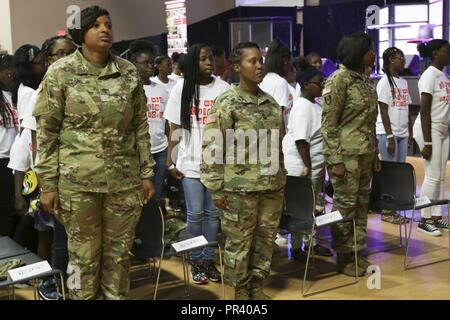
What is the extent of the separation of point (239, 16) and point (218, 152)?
33.5ft

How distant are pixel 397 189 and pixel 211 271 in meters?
1.47

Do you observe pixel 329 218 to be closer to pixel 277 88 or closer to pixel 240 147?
pixel 240 147

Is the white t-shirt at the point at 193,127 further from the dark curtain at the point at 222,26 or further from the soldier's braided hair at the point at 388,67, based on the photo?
the dark curtain at the point at 222,26

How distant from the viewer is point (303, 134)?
4133 mm

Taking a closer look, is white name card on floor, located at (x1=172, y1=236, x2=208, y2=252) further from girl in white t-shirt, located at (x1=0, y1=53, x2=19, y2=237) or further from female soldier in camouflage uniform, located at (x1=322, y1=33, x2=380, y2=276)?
girl in white t-shirt, located at (x1=0, y1=53, x2=19, y2=237)

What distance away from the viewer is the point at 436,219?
204 inches

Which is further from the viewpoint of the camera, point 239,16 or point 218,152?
point 239,16

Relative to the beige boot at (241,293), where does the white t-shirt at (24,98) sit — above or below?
above

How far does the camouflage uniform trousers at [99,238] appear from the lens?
9.14 feet

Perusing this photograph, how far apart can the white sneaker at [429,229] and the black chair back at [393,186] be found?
32.4 inches

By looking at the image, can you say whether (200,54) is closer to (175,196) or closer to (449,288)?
(175,196)

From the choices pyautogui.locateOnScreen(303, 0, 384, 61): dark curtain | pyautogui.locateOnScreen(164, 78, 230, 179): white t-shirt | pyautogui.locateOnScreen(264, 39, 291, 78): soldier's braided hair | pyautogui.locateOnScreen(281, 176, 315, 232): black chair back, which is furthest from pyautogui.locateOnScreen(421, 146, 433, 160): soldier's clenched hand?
pyautogui.locateOnScreen(303, 0, 384, 61): dark curtain

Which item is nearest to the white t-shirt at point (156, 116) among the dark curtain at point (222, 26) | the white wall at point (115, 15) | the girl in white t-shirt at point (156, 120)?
the girl in white t-shirt at point (156, 120)
